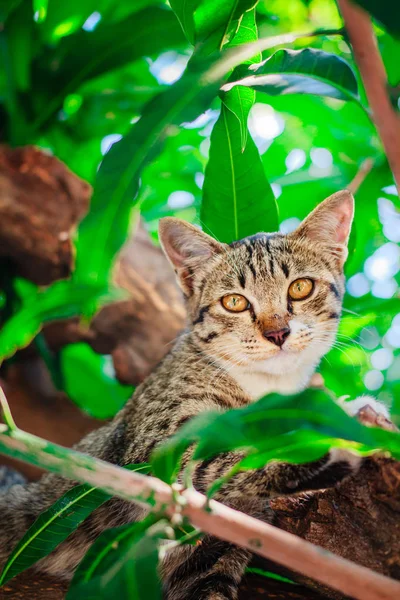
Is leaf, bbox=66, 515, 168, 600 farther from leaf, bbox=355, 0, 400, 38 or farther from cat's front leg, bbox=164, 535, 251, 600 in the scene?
leaf, bbox=355, 0, 400, 38

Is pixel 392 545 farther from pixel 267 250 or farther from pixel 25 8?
pixel 25 8

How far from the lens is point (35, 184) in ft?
11.2

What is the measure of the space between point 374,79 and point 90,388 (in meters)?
3.04

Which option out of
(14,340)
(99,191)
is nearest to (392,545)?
(99,191)

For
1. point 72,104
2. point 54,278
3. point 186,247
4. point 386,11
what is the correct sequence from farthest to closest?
point 72,104, point 54,278, point 186,247, point 386,11

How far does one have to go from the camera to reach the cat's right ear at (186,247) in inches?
97.8

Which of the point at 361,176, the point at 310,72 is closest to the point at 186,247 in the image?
the point at 310,72

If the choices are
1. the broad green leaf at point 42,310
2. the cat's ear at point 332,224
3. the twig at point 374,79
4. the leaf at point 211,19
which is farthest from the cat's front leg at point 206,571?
the leaf at point 211,19

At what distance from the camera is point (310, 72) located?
1762mm

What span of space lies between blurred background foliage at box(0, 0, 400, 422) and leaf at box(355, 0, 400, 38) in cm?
175

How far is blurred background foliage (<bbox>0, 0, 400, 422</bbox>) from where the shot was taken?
10.8 feet

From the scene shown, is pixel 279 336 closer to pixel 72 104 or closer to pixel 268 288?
pixel 268 288

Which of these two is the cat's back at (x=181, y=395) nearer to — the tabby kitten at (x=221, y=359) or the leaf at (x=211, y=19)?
the tabby kitten at (x=221, y=359)

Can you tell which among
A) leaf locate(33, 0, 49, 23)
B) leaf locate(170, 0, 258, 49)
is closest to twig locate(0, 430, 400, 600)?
leaf locate(170, 0, 258, 49)
